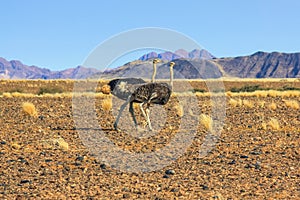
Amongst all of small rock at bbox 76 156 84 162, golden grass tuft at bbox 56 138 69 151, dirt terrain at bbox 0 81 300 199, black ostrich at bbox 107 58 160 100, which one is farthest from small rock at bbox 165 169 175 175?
black ostrich at bbox 107 58 160 100

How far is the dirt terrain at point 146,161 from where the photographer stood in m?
8.24

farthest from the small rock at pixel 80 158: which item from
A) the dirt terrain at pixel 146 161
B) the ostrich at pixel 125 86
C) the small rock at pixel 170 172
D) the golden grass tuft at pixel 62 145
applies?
the ostrich at pixel 125 86

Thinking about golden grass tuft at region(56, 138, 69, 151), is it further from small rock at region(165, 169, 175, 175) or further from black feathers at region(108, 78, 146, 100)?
small rock at region(165, 169, 175, 175)

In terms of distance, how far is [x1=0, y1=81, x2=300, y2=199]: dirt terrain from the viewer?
8.24 m

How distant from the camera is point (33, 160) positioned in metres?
10.2

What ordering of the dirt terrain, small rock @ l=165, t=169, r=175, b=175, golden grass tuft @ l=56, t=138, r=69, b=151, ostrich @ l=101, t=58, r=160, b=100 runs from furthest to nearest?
ostrich @ l=101, t=58, r=160, b=100, golden grass tuft @ l=56, t=138, r=69, b=151, small rock @ l=165, t=169, r=175, b=175, the dirt terrain

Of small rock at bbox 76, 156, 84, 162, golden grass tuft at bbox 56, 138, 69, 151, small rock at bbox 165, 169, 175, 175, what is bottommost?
golden grass tuft at bbox 56, 138, 69, 151

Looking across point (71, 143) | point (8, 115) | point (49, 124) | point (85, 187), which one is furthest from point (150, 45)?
point (8, 115)

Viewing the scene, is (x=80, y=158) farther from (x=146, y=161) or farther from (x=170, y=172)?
(x=170, y=172)

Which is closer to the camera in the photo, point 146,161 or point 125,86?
point 146,161

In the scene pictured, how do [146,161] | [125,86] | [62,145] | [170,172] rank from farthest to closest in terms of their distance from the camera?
[125,86] → [62,145] → [146,161] → [170,172]

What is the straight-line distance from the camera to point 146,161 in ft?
34.3

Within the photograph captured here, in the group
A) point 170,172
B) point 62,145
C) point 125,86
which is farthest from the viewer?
point 125,86

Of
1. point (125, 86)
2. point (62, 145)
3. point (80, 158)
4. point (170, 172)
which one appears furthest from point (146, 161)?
point (125, 86)
